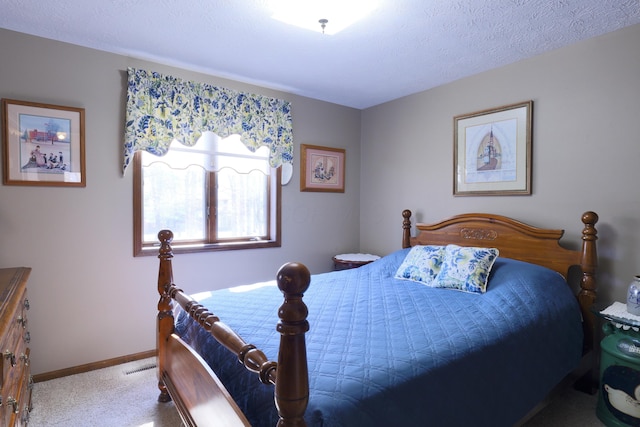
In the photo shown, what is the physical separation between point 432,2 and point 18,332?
270 centimetres

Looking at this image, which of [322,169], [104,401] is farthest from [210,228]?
[104,401]

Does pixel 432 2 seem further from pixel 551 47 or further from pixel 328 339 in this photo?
pixel 328 339

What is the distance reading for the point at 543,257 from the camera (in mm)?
2525

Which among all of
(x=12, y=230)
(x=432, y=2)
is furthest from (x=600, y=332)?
(x=12, y=230)

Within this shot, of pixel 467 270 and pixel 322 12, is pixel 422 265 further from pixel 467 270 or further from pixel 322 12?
pixel 322 12

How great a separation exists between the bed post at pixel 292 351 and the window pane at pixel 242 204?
100 inches

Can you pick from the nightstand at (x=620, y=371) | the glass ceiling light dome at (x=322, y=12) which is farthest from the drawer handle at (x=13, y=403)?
the nightstand at (x=620, y=371)

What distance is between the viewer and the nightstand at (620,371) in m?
1.92

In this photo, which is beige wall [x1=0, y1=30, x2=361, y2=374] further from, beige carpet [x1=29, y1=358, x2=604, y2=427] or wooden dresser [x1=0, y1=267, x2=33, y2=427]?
wooden dresser [x1=0, y1=267, x2=33, y2=427]

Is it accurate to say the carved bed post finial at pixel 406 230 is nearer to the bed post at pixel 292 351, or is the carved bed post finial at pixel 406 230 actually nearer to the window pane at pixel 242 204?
the window pane at pixel 242 204

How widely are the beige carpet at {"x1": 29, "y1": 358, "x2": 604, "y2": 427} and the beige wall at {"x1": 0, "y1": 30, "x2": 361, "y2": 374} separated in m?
0.23

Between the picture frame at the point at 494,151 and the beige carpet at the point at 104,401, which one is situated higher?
the picture frame at the point at 494,151

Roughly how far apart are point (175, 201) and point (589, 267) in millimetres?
3120

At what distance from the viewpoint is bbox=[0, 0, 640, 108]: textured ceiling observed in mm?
2029
